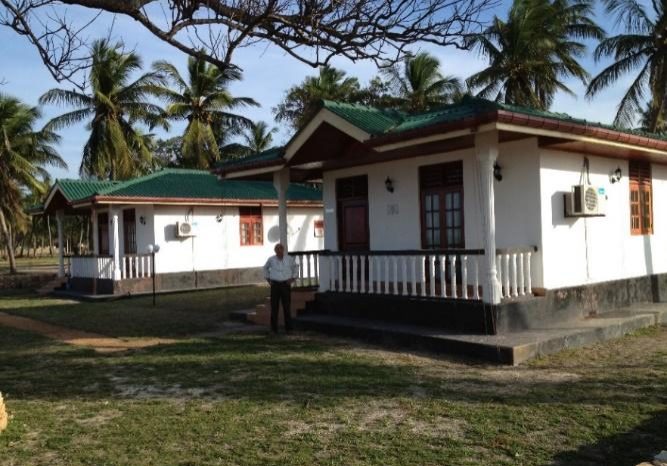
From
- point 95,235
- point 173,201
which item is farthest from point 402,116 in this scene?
point 95,235

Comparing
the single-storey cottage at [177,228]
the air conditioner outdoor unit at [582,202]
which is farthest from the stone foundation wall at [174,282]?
the air conditioner outdoor unit at [582,202]

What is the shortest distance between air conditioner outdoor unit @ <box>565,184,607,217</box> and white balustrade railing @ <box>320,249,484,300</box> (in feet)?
6.31

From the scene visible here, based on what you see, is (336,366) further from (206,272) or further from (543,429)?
(206,272)

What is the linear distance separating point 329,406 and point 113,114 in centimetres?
2614

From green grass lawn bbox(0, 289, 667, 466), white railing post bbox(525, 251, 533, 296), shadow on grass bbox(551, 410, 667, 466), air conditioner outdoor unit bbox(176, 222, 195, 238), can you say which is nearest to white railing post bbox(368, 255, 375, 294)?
green grass lawn bbox(0, 289, 667, 466)

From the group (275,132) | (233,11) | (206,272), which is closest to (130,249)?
(206,272)

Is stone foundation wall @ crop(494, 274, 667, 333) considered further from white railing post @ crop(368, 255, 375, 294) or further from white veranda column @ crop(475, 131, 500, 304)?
white railing post @ crop(368, 255, 375, 294)

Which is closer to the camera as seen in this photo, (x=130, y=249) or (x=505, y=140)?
(x=505, y=140)

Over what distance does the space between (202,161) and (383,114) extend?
2282cm

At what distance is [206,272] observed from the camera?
2062 cm

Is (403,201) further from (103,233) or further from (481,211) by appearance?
(103,233)

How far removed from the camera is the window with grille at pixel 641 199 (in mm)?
12055

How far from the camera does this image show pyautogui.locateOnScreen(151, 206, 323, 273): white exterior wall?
19.8 m

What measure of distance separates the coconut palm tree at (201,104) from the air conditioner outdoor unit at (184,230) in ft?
40.5
